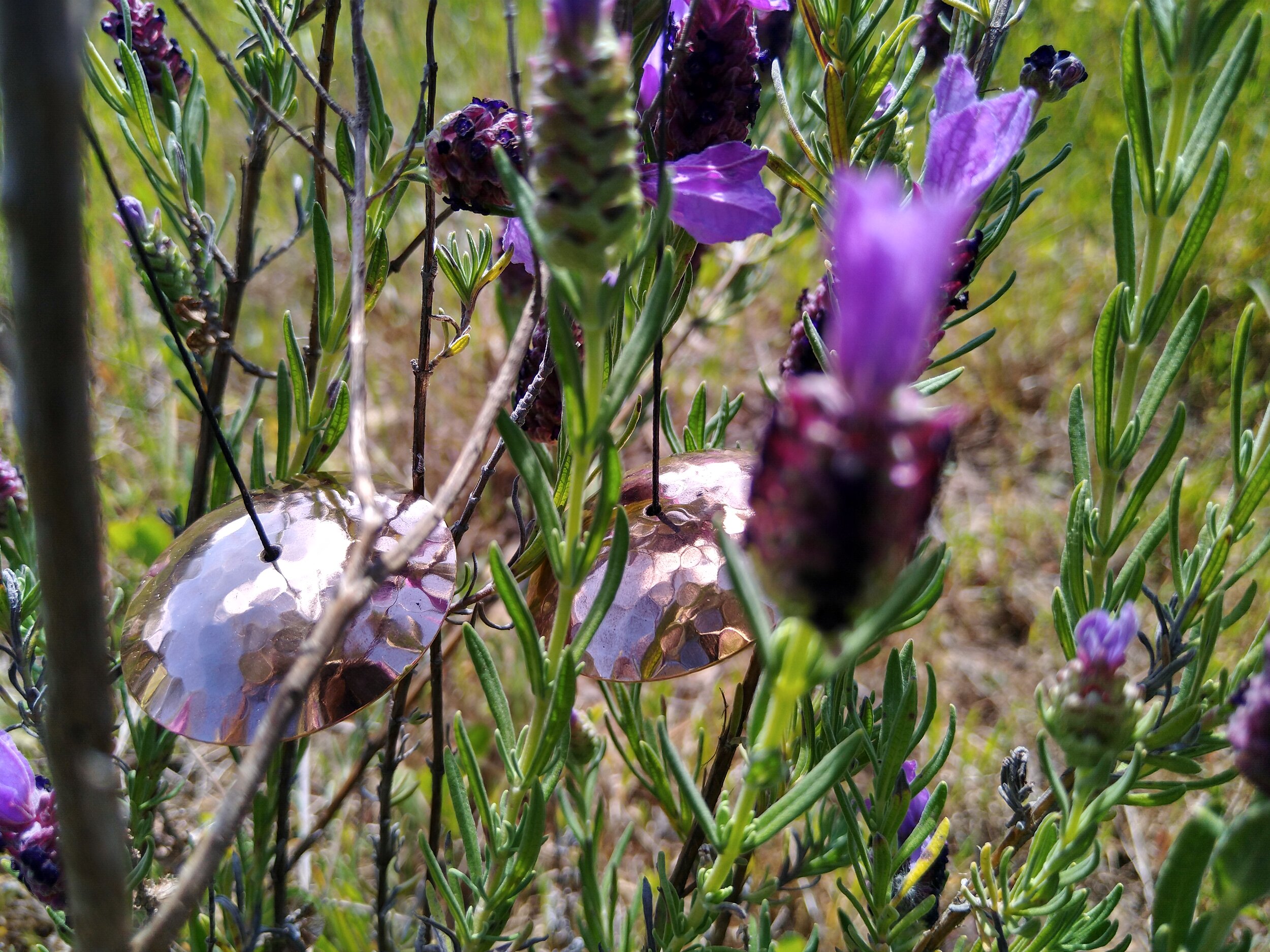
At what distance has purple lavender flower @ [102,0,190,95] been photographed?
86 centimetres

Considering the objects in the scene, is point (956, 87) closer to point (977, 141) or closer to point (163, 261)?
point (977, 141)

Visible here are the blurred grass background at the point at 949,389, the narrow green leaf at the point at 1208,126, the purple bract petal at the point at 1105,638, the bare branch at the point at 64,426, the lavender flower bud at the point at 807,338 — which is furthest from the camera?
the blurred grass background at the point at 949,389

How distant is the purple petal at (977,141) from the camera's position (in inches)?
21.6

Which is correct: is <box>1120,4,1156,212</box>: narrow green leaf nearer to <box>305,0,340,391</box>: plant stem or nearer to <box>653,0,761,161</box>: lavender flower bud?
<box>653,0,761,161</box>: lavender flower bud

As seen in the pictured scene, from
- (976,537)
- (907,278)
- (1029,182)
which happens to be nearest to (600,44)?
(907,278)

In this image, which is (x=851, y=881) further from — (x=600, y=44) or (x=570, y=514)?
(x=600, y=44)

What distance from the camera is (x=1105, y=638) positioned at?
51 cm

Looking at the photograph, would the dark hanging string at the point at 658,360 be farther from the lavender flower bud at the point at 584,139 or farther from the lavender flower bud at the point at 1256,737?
the lavender flower bud at the point at 1256,737

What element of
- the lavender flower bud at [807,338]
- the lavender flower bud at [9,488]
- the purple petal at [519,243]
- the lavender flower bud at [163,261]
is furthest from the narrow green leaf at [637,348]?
the lavender flower bud at [9,488]

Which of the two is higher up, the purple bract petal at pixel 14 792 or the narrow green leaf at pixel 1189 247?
the narrow green leaf at pixel 1189 247

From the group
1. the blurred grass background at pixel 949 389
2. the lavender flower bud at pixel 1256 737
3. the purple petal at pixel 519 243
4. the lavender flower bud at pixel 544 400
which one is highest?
the purple petal at pixel 519 243

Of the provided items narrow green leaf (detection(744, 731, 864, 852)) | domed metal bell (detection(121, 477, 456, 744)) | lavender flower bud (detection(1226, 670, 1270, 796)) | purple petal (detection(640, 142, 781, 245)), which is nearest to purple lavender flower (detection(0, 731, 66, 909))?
domed metal bell (detection(121, 477, 456, 744))

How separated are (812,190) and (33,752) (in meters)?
1.32

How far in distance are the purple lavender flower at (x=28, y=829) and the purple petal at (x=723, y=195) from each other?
0.65m
